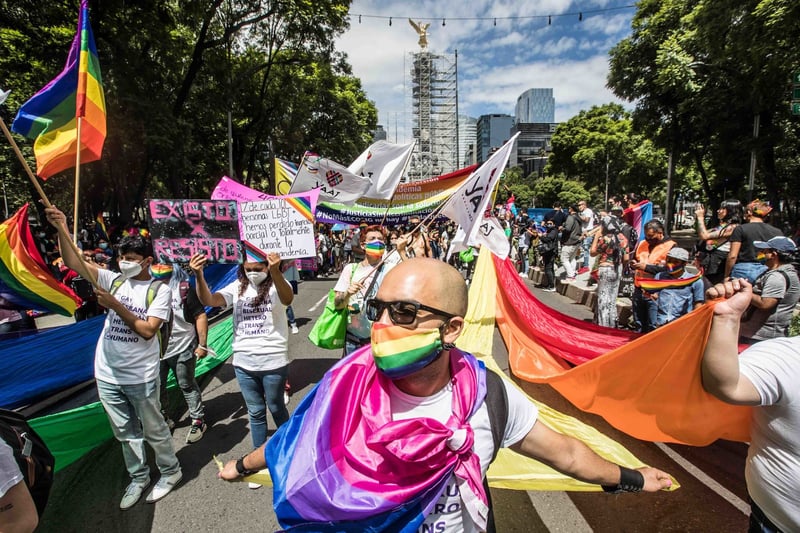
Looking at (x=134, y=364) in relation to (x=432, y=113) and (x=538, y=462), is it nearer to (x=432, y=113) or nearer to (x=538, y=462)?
(x=538, y=462)

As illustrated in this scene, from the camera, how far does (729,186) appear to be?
71.4 ft

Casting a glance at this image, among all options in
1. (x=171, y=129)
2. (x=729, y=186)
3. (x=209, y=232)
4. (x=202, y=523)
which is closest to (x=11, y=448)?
(x=202, y=523)

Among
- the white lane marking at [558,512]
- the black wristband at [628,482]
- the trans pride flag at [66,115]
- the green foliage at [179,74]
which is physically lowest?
the white lane marking at [558,512]

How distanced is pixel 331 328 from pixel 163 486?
5.35 feet

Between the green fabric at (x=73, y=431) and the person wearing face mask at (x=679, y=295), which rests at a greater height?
the person wearing face mask at (x=679, y=295)

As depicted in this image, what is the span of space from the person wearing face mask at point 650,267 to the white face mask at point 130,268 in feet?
17.8

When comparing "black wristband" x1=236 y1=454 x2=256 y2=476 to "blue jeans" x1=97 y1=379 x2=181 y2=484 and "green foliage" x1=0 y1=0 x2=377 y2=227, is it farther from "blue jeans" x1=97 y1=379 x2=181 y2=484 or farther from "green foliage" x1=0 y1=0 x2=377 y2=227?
"green foliage" x1=0 y1=0 x2=377 y2=227

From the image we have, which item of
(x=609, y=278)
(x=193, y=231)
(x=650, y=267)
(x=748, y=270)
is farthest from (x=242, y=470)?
(x=609, y=278)

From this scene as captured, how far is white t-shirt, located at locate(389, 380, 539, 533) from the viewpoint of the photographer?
1.36 meters

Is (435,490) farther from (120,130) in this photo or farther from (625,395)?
(120,130)

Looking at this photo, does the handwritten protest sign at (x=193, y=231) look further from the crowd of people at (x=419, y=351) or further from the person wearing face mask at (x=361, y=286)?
the person wearing face mask at (x=361, y=286)

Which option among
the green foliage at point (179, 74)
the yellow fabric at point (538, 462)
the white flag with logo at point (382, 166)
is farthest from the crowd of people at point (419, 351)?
the green foliage at point (179, 74)

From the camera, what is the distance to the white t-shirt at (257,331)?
9.80 feet

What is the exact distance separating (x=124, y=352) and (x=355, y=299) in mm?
1696
